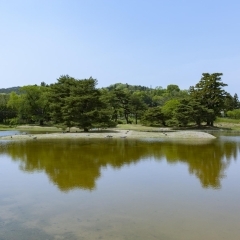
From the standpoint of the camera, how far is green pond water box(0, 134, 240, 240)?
6.20 meters

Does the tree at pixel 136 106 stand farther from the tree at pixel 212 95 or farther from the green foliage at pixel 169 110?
the tree at pixel 212 95

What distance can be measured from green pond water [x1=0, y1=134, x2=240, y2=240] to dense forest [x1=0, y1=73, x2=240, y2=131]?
64.7ft

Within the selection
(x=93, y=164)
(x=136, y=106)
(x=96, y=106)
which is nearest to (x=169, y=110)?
(x=136, y=106)

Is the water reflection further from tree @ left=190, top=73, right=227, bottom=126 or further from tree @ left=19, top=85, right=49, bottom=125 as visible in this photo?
tree @ left=19, top=85, right=49, bottom=125

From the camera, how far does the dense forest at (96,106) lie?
35031 mm

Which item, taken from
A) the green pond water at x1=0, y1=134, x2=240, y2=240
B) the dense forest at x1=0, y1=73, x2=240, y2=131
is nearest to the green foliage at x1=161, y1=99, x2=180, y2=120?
the dense forest at x1=0, y1=73, x2=240, y2=131

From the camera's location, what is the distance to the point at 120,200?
8461 mm

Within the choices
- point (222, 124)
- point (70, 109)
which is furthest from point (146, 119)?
point (70, 109)

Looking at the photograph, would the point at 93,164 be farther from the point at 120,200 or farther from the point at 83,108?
the point at 83,108

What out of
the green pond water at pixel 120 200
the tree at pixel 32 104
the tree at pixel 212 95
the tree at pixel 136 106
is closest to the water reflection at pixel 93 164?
the green pond water at pixel 120 200

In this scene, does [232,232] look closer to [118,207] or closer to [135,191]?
[118,207]

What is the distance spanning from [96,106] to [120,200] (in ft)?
91.8

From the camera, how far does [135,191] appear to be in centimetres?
955

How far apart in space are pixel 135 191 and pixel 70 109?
25.6m
